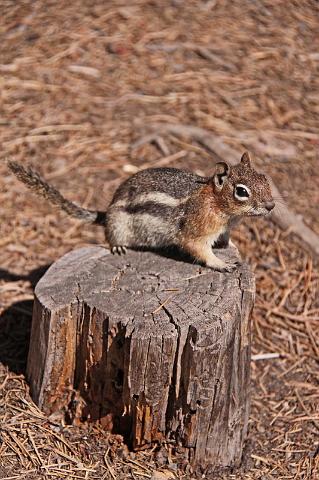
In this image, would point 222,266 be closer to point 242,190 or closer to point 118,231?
point 242,190

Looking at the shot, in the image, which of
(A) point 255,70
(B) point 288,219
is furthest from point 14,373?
(A) point 255,70

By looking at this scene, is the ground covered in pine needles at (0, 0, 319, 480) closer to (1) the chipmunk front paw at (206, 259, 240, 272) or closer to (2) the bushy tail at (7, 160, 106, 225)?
(2) the bushy tail at (7, 160, 106, 225)

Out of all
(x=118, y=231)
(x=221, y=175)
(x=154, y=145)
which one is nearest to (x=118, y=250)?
(x=118, y=231)

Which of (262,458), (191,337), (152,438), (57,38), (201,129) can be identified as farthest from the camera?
(57,38)

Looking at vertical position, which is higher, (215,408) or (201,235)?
(201,235)

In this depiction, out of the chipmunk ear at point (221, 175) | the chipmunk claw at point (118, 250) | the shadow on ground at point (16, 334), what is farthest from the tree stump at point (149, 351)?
the chipmunk ear at point (221, 175)

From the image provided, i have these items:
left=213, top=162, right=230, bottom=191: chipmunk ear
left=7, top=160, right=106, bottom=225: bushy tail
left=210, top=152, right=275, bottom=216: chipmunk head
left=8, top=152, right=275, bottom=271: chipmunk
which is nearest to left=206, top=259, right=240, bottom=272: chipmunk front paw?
left=8, top=152, right=275, bottom=271: chipmunk

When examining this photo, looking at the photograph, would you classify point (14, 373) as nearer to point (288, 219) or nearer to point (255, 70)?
point (288, 219)
